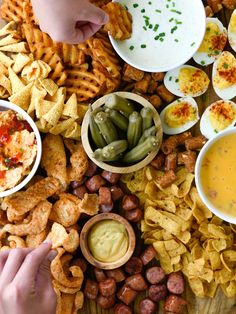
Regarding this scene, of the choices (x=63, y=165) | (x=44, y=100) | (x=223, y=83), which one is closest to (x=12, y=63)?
(x=44, y=100)

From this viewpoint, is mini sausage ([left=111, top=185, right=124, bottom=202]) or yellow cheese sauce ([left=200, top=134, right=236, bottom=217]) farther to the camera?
mini sausage ([left=111, top=185, right=124, bottom=202])

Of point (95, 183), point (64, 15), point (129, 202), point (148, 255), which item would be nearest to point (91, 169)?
point (95, 183)

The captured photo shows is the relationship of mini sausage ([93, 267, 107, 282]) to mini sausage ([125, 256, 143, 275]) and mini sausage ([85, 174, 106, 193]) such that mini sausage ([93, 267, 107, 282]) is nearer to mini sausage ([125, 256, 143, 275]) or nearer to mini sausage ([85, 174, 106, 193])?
mini sausage ([125, 256, 143, 275])

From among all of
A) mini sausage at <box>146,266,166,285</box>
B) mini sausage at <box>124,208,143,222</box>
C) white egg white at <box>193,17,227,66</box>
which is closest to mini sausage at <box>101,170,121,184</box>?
mini sausage at <box>124,208,143,222</box>

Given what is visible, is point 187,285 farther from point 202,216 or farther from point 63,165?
point 63,165

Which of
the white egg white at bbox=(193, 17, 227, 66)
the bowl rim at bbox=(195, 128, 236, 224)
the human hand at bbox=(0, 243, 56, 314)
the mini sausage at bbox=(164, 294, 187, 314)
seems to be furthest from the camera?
the white egg white at bbox=(193, 17, 227, 66)
